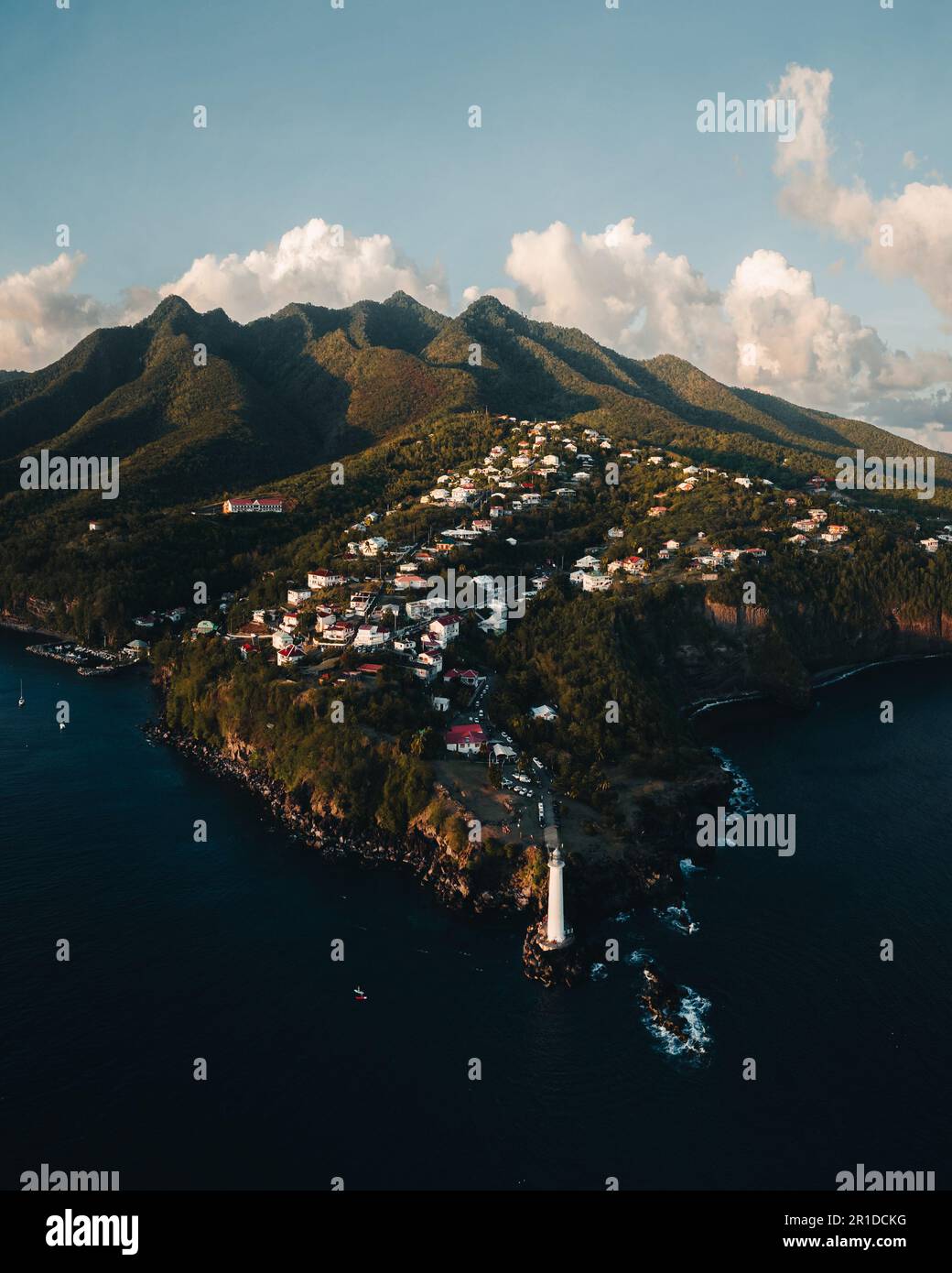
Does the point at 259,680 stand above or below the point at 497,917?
above

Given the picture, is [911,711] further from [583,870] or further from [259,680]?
[259,680]

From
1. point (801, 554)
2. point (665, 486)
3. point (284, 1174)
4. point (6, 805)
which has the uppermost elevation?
point (665, 486)

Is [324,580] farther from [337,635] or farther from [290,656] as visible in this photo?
[290,656]

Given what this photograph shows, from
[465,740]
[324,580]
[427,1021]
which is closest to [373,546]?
[324,580]

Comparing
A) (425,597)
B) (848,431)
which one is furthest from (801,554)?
(848,431)

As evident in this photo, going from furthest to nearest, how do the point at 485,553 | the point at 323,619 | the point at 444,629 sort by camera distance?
the point at 485,553 < the point at 323,619 < the point at 444,629

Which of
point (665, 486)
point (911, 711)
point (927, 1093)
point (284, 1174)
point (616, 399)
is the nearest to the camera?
point (284, 1174)

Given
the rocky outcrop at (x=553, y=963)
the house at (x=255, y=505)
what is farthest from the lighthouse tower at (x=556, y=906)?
the house at (x=255, y=505)
